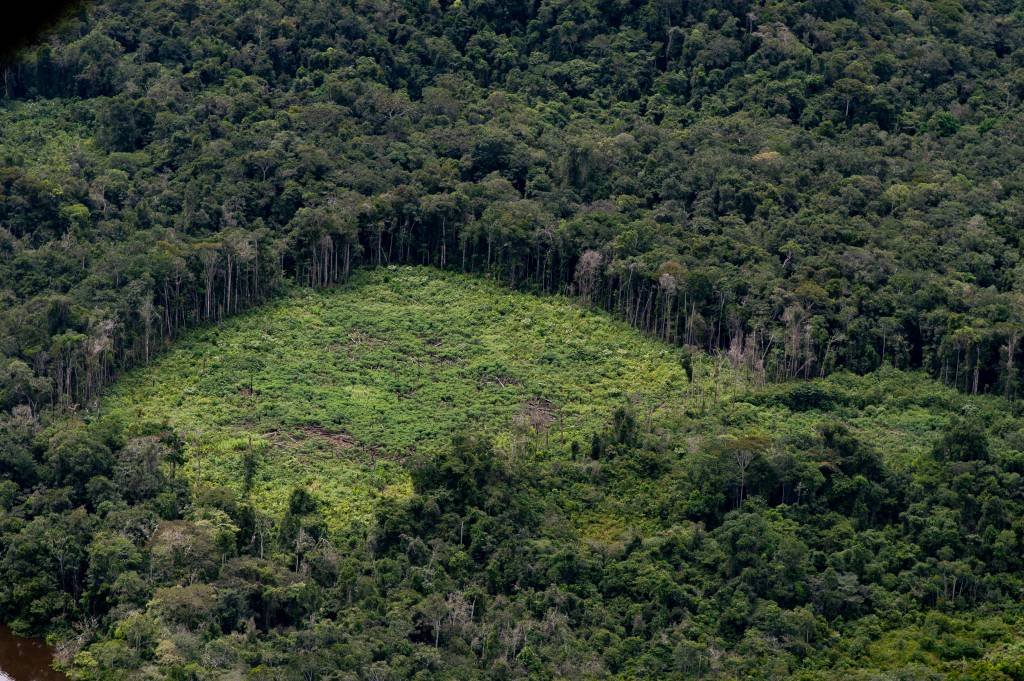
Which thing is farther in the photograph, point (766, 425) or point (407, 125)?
point (407, 125)

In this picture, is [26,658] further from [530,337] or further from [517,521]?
[530,337]

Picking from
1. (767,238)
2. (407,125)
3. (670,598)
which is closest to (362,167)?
(407,125)

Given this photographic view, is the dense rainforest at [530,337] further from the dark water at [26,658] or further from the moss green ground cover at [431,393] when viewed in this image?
the dark water at [26,658]

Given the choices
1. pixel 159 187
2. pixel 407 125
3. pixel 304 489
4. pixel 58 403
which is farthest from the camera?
pixel 407 125

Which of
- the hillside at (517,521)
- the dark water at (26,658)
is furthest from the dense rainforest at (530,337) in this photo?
the dark water at (26,658)

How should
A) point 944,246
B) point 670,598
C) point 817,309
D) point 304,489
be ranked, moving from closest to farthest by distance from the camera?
Result: point 670,598, point 304,489, point 817,309, point 944,246

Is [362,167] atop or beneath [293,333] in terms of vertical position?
atop

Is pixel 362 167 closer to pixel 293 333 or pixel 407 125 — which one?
pixel 407 125
